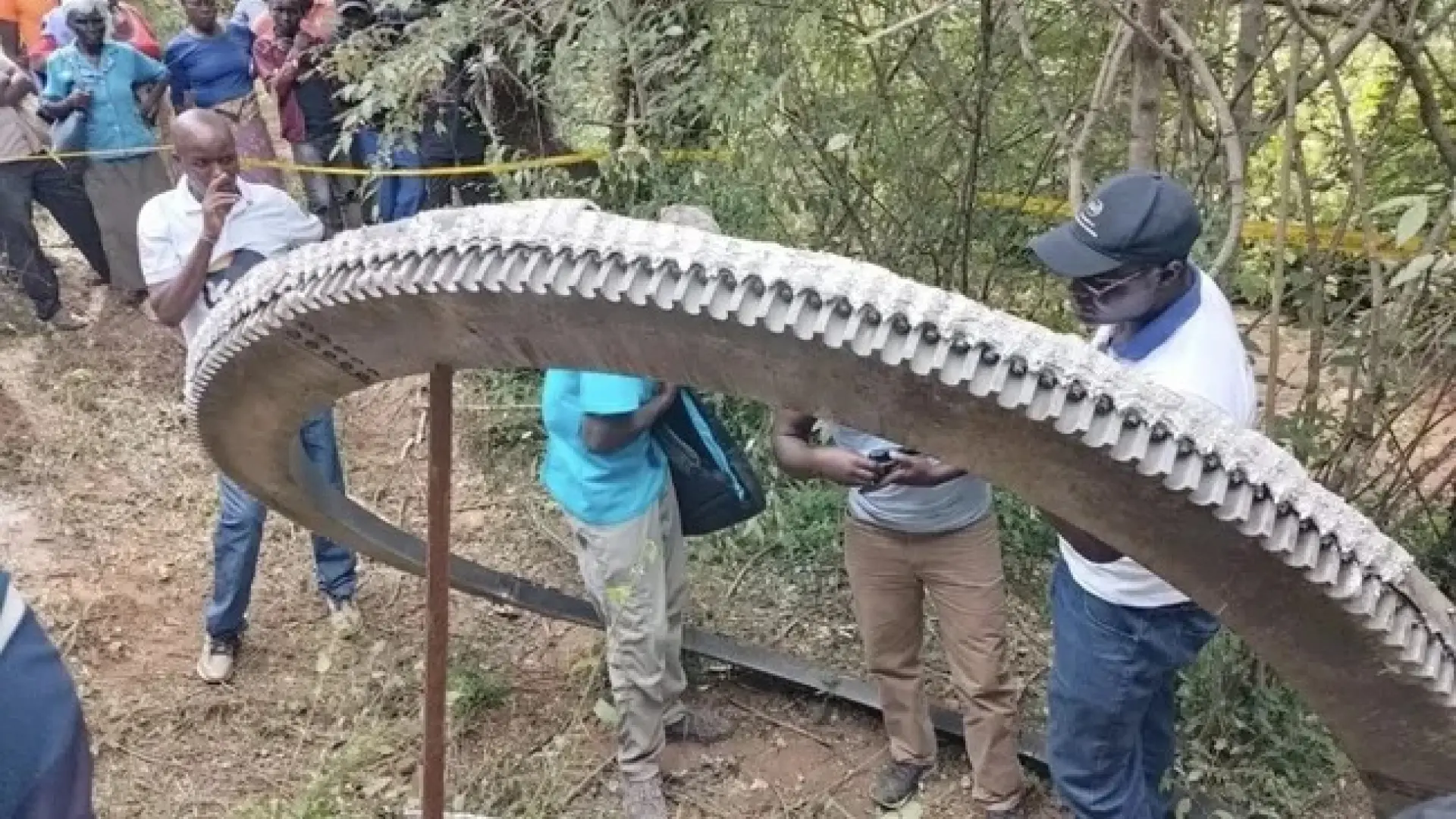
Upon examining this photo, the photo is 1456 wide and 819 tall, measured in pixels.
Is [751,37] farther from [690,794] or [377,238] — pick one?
[377,238]

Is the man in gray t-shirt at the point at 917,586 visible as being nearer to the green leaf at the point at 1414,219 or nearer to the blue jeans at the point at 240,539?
the green leaf at the point at 1414,219

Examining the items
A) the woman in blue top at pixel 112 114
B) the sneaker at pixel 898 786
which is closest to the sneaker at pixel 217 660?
the sneaker at pixel 898 786

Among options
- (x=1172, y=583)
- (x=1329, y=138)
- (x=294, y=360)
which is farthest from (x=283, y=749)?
(x=1329, y=138)

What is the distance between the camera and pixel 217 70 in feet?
23.6

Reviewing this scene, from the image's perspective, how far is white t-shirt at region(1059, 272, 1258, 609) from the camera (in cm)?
258

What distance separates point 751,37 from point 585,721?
7.87ft

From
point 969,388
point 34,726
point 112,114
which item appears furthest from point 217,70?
point 969,388

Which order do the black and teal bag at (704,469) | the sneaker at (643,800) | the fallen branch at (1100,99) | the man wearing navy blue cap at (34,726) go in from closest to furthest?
the man wearing navy blue cap at (34,726) < the fallen branch at (1100,99) < the black and teal bag at (704,469) < the sneaker at (643,800)

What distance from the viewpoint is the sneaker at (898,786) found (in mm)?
3902

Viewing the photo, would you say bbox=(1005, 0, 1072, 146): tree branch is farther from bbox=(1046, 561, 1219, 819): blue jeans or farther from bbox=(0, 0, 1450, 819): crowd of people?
bbox=(1046, 561, 1219, 819): blue jeans

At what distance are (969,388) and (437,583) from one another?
1132 millimetres

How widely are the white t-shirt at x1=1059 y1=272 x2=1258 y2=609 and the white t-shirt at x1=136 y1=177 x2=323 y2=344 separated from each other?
2.42 metres

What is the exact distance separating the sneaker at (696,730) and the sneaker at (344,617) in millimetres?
1201

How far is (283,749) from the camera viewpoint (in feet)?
13.9
